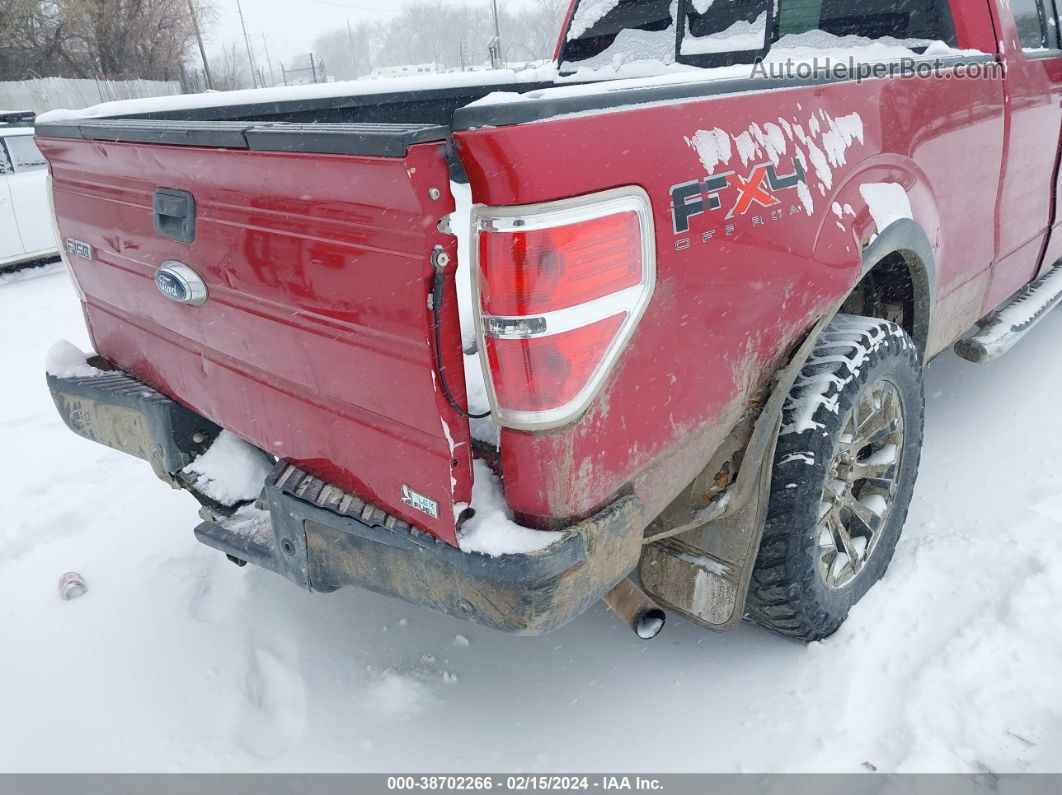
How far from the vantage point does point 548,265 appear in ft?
4.75

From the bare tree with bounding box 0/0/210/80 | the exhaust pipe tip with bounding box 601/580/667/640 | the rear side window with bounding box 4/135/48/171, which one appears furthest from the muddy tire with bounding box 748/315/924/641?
the bare tree with bounding box 0/0/210/80

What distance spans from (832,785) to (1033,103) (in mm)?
→ 2798

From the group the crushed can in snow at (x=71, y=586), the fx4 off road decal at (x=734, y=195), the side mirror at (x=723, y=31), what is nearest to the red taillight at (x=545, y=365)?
the fx4 off road decal at (x=734, y=195)

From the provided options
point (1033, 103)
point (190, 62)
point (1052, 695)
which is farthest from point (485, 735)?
point (190, 62)

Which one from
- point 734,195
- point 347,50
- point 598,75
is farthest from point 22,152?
point 347,50

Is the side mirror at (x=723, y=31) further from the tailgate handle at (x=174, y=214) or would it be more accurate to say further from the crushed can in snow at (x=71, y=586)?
the crushed can in snow at (x=71, y=586)

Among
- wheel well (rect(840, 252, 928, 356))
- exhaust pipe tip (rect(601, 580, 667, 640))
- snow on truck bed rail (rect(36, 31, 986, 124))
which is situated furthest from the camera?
wheel well (rect(840, 252, 928, 356))

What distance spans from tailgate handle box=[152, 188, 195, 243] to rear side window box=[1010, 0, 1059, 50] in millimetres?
3210

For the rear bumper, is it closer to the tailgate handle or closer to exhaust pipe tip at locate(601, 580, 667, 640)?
exhaust pipe tip at locate(601, 580, 667, 640)

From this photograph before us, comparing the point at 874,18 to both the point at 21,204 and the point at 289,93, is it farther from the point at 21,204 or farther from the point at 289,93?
the point at 21,204

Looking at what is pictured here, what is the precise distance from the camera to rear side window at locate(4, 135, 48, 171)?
27.9ft

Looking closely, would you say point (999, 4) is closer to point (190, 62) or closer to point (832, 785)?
point (832, 785)

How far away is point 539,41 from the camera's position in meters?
82.1

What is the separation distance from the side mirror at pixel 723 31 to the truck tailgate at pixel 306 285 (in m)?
2.49
